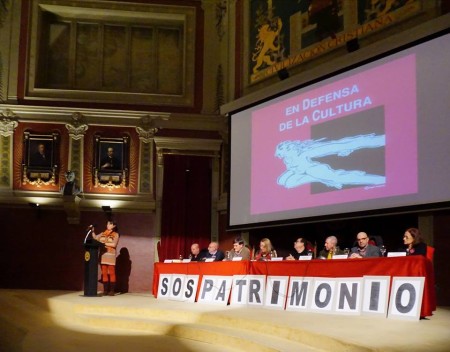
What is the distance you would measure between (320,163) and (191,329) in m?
3.52

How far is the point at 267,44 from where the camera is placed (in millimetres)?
11578

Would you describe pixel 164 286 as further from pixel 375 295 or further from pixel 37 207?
pixel 375 295

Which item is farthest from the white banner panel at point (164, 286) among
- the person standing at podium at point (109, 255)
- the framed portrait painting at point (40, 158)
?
the framed portrait painting at point (40, 158)

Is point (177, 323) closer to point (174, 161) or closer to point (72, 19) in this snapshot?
point (174, 161)

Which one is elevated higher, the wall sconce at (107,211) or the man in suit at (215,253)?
the wall sconce at (107,211)

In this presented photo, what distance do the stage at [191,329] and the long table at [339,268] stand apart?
1.29 feet

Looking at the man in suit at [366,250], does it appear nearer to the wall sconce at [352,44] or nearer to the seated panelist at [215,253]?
the seated panelist at [215,253]

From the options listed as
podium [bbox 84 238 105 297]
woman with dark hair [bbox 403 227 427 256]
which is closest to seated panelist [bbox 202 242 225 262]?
podium [bbox 84 238 105 297]

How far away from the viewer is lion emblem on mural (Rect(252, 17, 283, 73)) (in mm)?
11336

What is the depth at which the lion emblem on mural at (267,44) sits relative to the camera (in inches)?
446

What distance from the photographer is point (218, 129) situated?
503 inches

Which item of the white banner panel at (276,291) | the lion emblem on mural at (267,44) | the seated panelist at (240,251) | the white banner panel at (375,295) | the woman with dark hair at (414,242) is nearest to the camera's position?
the white banner panel at (375,295)

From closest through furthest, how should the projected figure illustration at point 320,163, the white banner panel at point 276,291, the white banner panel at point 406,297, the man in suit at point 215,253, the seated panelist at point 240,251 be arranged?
1. the white banner panel at point 406,297
2. the white banner panel at point 276,291
3. the projected figure illustration at point 320,163
4. the seated panelist at point 240,251
5. the man in suit at point 215,253

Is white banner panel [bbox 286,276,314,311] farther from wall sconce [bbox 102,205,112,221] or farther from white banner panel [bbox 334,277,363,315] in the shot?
wall sconce [bbox 102,205,112,221]
